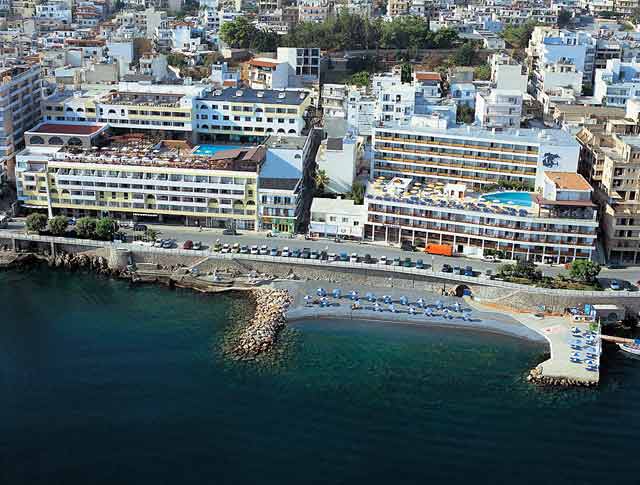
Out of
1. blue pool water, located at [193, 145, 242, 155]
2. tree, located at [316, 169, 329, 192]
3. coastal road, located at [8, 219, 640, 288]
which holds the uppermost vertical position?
blue pool water, located at [193, 145, 242, 155]

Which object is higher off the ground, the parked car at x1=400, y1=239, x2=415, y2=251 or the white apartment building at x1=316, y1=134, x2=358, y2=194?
the white apartment building at x1=316, y1=134, x2=358, y2=194

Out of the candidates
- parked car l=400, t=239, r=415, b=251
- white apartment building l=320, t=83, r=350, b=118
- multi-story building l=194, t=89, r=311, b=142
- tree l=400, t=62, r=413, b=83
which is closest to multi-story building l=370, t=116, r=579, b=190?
parked car l=400, t=239, r=415, b=251

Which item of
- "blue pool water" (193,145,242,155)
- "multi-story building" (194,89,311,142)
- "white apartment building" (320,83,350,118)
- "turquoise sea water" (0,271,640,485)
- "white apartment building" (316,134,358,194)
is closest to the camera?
"turquoise sea water" (0,271,640,485)

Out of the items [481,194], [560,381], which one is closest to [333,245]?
[481,194]

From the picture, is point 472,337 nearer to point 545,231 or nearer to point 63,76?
point 545,231

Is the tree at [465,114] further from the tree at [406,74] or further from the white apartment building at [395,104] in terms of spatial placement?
the tree at [406,74]

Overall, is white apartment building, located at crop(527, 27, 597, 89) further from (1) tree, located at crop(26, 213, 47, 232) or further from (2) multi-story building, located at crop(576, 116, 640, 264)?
(1) tree, located at crop(26, 213, 47, 232)

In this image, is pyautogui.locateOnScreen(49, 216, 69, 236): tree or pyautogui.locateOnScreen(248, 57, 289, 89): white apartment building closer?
pyautogui.locateOnScreen(49, 216, 69, 236): tree

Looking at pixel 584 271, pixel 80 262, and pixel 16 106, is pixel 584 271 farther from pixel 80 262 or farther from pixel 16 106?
pixel 16 106
